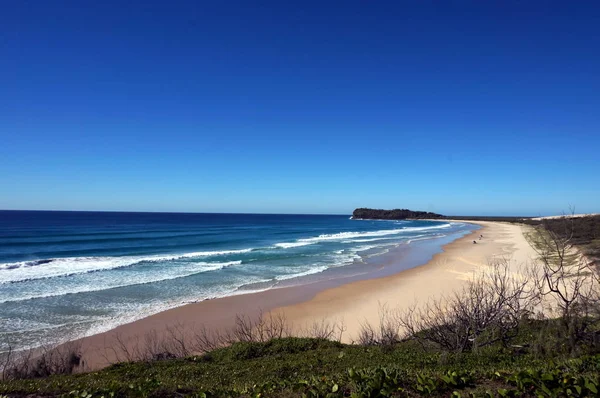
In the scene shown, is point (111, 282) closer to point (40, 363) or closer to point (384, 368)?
point (40, 363)

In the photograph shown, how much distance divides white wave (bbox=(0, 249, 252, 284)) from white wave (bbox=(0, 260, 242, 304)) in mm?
2797

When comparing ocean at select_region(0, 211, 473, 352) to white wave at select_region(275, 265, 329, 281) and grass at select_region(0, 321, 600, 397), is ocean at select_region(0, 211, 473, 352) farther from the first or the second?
grass at select_region(0, 321, 600, 397)

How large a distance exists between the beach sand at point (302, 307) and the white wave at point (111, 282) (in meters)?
6.35

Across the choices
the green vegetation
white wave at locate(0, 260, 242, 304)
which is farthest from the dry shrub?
white wave at locate(0, 260, 242, 304)

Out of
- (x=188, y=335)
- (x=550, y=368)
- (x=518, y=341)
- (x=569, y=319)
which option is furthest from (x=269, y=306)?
(x=550, y=368)

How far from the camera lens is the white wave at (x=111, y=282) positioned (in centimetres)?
1691

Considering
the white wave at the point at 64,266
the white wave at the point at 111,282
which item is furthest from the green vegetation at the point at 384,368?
the white wave at the point at 64,266

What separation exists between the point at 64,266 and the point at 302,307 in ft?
62.0

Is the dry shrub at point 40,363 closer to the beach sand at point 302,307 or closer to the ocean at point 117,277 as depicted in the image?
the beach sand at point 302,307

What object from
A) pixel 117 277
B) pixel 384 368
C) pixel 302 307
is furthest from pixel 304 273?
pixel 384 368

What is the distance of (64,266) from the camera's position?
2455cm

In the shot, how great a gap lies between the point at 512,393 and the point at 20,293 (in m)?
21.0

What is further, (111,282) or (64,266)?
(64,266)

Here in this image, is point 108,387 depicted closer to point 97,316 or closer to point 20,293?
point 97,316
